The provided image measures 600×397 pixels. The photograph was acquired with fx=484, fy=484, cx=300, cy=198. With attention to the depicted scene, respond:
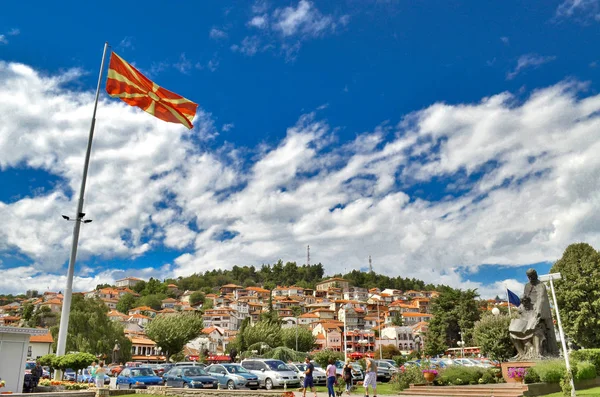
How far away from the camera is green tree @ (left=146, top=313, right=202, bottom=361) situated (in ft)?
199

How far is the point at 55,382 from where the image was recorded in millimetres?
20906

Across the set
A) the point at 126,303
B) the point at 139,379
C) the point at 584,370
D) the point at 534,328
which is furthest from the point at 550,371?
the point at 126,303

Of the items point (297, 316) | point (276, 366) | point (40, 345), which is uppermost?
point (297, 316)

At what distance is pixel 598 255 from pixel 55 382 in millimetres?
47430

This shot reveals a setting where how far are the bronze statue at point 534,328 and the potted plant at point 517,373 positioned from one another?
242 centimetres

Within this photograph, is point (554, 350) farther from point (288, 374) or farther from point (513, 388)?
point (288, 374)

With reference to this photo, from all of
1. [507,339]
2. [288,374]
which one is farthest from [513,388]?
[288,374]

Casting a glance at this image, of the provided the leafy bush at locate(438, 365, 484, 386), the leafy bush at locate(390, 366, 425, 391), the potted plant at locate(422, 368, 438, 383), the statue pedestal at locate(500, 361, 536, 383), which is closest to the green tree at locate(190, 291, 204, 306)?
the leafy bush at locate(390, 366, 425, 391)

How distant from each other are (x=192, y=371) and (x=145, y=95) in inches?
674

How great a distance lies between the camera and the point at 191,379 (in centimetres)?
2731

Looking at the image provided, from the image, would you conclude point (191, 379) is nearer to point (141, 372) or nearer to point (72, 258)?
point (141, 372)

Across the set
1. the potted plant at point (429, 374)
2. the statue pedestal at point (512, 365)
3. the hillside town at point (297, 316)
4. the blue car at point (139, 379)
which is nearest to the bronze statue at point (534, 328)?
the statue pedestal at point (512, 365)

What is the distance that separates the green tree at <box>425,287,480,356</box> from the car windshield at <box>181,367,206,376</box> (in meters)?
55.4

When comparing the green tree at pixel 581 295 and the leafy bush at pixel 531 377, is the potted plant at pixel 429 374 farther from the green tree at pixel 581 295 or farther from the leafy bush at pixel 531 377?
the green tree at pixel 581 295
